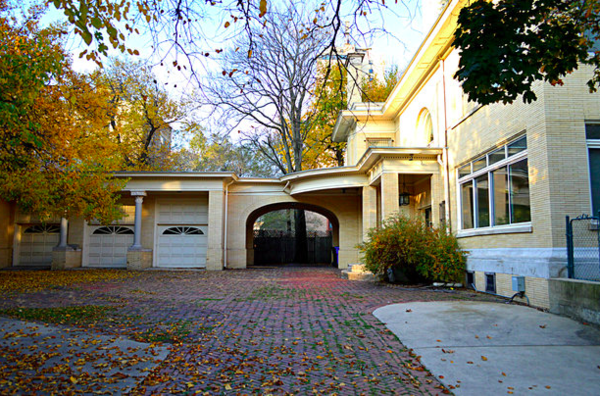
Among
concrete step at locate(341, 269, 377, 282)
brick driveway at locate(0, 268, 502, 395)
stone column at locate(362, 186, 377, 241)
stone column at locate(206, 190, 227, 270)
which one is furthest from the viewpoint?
stone column at locate(206, 190, 227, 270)

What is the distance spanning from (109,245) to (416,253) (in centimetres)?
1644

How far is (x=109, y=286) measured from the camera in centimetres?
1400

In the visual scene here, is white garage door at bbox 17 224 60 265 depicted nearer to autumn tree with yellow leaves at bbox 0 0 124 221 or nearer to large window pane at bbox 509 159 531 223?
autumn tree with yellow leaves at bbox 0 0 124 221

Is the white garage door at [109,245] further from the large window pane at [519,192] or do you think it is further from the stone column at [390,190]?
the large window pane at [519,192]

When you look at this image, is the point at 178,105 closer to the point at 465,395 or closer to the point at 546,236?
the point at 546,236

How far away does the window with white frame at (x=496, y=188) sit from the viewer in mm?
10195

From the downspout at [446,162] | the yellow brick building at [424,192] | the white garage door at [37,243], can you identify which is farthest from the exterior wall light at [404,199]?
the white garage door at [37,243]

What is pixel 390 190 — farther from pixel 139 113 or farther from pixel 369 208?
pixel 139 113

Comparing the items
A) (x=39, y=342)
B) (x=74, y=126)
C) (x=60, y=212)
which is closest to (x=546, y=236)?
(x=39, y=342)

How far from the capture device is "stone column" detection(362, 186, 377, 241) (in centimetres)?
1847

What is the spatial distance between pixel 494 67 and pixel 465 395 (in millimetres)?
3550

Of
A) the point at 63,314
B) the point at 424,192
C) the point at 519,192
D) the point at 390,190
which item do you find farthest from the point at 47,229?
the point at 519,192

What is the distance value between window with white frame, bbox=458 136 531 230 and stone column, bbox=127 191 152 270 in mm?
14801

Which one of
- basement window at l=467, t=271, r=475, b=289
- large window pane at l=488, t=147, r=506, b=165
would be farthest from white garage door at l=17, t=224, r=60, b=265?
large window pane at l=488, t=147, r=506, b=165
